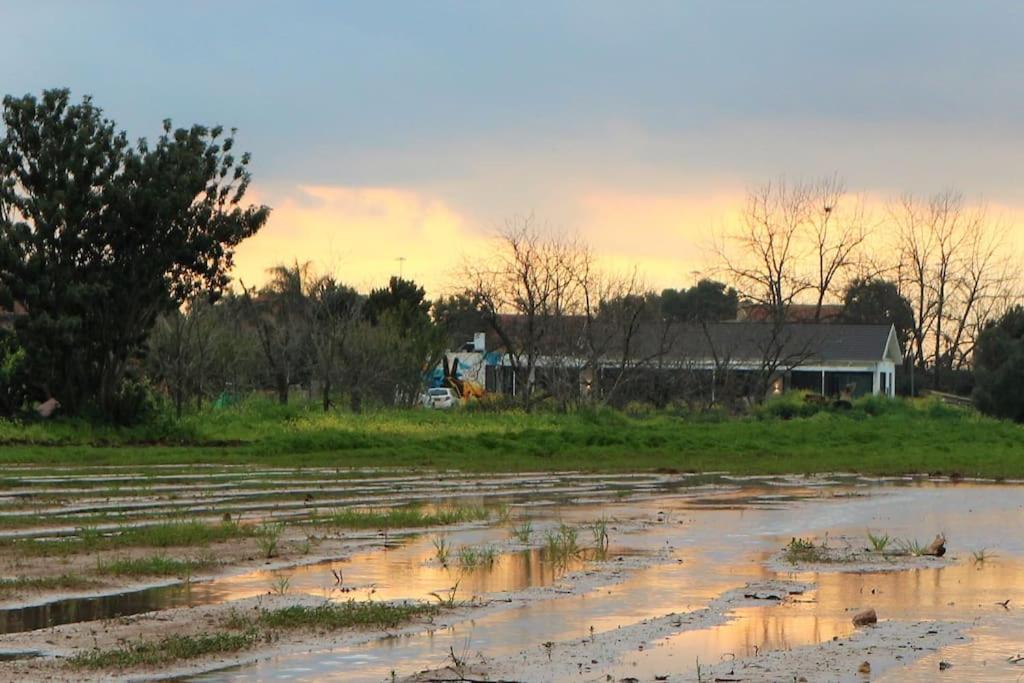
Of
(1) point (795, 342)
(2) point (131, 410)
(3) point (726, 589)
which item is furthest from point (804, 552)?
(1) point (795, 342)

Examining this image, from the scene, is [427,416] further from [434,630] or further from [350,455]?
[434,630]

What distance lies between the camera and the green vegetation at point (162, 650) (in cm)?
1027

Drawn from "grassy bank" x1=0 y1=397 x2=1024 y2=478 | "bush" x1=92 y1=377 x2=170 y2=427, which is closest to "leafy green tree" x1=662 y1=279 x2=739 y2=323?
"grassy bank" x1=0 y1=397 x2=1024 y2=478

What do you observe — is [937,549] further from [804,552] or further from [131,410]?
[131,410]

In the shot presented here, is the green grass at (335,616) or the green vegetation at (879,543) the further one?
the green vegetation at (879,543)

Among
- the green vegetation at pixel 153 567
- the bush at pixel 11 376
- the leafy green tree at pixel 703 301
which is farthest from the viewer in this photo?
the leafy green tree at pixel 703 301

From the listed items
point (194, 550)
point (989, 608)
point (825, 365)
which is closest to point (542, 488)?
point (194, 550)

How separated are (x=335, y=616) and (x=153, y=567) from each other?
11.2 feet

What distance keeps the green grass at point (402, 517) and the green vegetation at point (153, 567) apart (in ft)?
13.0

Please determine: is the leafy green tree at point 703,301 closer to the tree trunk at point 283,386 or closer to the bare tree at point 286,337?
the bare tree at point 286,337

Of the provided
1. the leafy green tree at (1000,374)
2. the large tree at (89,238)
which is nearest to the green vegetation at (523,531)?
the large tree at (89,238)

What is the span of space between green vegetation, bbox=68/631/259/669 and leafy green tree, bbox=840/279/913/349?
279ft

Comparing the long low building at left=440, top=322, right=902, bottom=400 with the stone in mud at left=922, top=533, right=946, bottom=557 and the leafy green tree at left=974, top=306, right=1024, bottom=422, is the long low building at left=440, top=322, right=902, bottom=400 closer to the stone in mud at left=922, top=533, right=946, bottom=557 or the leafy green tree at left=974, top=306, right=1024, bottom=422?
the leafy green tree at left=974, top=306, right=1024, bottom=422

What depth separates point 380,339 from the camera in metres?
54.3
